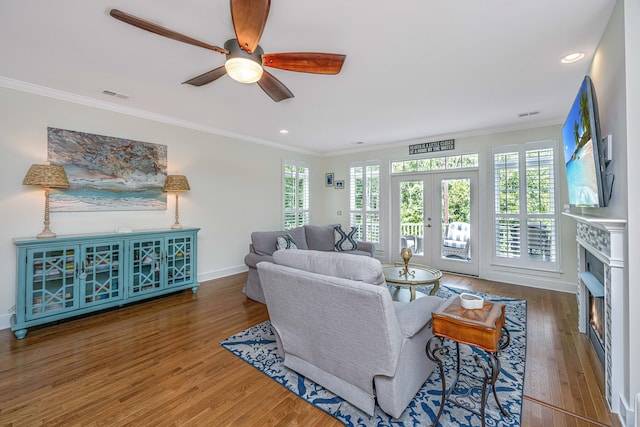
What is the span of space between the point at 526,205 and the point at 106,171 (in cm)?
609

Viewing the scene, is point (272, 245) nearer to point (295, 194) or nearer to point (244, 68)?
point (295, 194)

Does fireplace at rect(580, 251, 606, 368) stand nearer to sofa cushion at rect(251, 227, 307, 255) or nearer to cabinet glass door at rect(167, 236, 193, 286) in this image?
sofa cushion at rect(251, 227, 307, 255)

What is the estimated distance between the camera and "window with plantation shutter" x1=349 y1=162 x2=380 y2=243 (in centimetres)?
614

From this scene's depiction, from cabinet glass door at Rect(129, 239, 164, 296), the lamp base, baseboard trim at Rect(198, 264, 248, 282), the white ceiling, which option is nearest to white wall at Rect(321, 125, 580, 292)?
the white ceiling

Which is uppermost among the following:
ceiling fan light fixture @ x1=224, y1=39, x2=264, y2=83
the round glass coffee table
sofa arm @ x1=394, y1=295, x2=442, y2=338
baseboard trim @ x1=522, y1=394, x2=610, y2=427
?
ceiling fan light fixture @ x1=224, y1=39, x2=264, y2=83

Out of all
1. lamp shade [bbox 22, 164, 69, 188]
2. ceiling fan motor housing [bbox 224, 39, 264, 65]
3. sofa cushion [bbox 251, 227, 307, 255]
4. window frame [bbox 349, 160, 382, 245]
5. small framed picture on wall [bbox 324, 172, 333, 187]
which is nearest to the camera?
ceiling fan motor housing [bbox 224, 39, 264, 65]

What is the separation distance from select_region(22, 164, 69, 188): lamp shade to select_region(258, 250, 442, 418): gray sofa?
2661mm

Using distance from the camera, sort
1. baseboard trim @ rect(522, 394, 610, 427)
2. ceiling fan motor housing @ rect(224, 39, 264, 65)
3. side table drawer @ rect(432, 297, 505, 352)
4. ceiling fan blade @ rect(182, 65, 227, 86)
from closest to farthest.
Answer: side table drawer @ rect(432, 297, 505, 352) < baseboard trim @ rect(522, 394, 610, 427) < ceiling fan motor housing @ rect(224, 39, 264, 65) < ceiling fan blade @ rect(182, 65, 227, 86)

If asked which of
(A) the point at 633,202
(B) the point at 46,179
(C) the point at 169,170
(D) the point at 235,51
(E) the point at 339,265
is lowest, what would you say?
(E) the point at 339,265

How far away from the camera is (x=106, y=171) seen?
3.60 metres

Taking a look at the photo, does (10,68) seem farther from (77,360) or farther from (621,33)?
(621,33)

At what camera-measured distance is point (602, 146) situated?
1.98m

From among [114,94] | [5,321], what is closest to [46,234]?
[5,321]

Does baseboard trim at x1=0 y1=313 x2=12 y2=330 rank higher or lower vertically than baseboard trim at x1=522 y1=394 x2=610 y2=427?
higher
